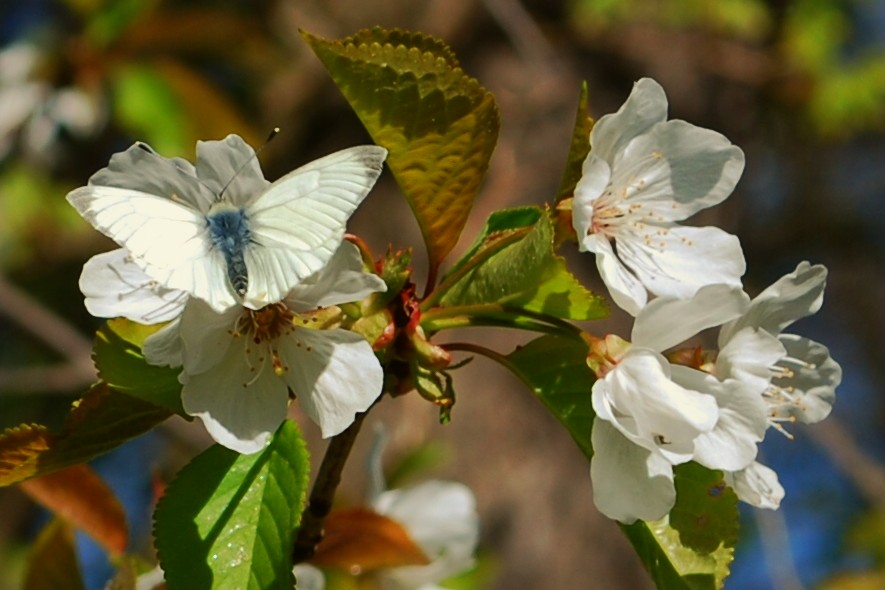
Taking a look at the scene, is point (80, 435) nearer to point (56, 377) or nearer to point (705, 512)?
point (705, 512)

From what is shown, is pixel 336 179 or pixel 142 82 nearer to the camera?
pixel 336 179

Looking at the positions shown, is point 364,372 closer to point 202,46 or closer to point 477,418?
point 477,418

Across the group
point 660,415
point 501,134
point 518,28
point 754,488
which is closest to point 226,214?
point 660,415

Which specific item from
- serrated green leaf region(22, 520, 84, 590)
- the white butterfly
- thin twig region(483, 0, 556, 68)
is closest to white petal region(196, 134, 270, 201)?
the white butterfly

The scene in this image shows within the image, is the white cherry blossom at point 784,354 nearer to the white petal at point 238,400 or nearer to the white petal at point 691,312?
the white petal at point 691,312

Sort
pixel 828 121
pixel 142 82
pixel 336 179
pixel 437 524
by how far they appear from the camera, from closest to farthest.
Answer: pixel 336 179, pixel 437 524, pixel 142 82, pixel 828 121

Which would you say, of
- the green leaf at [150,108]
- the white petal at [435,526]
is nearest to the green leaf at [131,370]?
the white petal at [435,526]

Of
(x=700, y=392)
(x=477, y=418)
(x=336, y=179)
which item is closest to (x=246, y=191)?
(x=336, y=179)
